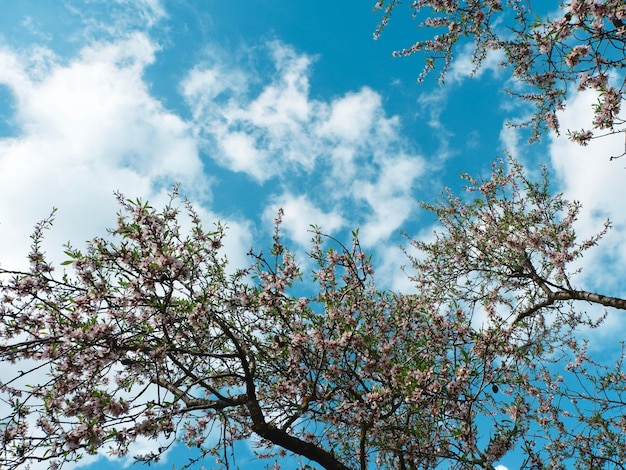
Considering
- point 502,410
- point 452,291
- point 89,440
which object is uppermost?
point 452,291

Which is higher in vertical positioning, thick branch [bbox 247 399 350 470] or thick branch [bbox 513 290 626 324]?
thick branch [bbox 513 290 626 324]

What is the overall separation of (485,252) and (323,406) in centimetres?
502

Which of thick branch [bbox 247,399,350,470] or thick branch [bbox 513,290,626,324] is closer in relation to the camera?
thick branch [bbox 247,399,350,470]

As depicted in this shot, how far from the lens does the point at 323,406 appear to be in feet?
21.2

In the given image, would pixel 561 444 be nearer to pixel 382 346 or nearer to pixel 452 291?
pixel 452 291

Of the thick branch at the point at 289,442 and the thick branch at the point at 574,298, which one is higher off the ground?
the thick branch at the point at 574,298

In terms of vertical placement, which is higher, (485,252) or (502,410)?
(485,252)

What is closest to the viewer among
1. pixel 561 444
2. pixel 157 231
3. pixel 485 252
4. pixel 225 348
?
pixel 157 231

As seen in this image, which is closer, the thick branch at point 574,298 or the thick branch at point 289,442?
the thick branch at point 289,442

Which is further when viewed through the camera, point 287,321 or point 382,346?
point 287,321

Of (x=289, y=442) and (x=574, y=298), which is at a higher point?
(x=574, y=298)

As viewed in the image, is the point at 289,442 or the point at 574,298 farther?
the point at 574,298

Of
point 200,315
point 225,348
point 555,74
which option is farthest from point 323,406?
point 555,74

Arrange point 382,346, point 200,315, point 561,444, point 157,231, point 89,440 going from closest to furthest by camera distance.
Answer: point 89,440 < point 157,231 < point 200,315 < point 382,346 < point 561,444
